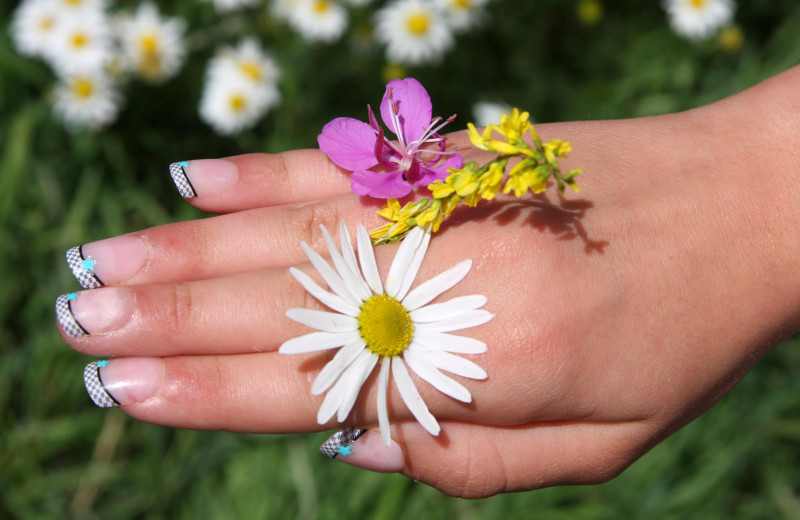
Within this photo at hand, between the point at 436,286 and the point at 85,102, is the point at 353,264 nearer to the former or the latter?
the point at 436,286

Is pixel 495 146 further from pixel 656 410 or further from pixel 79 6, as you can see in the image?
pixel 79 6

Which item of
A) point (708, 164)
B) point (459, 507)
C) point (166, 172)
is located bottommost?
point (459, 507)

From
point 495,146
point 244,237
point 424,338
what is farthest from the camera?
point 244,237

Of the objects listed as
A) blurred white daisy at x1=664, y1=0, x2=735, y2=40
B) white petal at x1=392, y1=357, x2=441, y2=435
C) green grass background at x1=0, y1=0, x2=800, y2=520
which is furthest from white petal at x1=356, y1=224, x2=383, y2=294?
blurred white daisy at x1=664, y1=0, x2=735, y2=40

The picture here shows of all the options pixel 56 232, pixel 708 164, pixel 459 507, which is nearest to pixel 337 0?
pixel 56 232

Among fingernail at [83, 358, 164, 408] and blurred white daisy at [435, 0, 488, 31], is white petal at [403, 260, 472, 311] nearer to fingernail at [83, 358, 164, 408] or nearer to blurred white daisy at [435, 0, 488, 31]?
fingernail at [83, 358, 164, 408]

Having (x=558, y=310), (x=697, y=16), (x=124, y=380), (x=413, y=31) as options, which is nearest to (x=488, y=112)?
(x=413, y=31)
